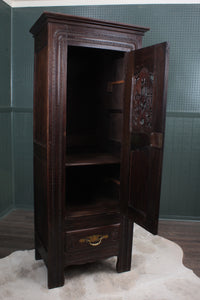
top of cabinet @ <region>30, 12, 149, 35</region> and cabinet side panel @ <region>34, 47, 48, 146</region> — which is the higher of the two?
top of cabinet @ <region>30, 12, 149, 35</region>

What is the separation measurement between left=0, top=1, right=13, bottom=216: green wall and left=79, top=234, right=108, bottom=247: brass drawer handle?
1.70m

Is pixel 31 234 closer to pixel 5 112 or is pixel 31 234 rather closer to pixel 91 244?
pixel 91 244

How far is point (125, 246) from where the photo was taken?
98.7 inches

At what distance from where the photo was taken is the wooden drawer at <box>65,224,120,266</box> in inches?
90.7

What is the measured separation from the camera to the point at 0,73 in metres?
3.43

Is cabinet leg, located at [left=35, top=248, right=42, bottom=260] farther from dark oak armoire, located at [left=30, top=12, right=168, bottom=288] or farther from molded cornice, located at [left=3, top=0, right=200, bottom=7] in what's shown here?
molded cornice, located at [left=3, top=0, right=200, bottom=7]

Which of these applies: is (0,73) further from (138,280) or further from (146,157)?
(138,280)

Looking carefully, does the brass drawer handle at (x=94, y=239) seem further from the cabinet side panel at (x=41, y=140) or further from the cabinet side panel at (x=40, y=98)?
the cabinet side panel at (x=40, y=98)

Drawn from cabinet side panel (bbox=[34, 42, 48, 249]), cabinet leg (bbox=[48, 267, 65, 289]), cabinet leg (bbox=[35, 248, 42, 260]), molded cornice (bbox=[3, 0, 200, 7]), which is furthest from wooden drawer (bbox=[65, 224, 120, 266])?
molded cornice (bbox=[3, 0, 200, 7])

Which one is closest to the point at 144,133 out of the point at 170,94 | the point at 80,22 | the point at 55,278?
the point at 80,22

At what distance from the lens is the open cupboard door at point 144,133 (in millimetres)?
1867

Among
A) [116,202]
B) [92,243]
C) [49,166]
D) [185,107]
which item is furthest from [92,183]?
[185,107]

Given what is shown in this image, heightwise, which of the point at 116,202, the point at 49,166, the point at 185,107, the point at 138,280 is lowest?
the point at 138,280

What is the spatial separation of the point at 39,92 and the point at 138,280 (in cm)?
180
